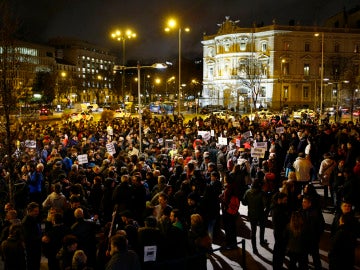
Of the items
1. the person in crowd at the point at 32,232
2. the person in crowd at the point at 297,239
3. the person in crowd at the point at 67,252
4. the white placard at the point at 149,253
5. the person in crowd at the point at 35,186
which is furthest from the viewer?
the person in crowd at the point at 35,186

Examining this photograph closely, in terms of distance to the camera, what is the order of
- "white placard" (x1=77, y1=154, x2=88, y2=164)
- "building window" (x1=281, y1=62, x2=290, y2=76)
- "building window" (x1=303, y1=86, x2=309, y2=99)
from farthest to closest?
"building window" (x1=303, y1=86, x2=309, y2=99) < "building window" (x1=281, y1=62, x2=290, y2=76) < "white placard" (x1=77, y1=154, x2=88, y2=164)

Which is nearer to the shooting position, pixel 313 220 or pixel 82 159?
pixel 313 220

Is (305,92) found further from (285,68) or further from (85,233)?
(85,233)

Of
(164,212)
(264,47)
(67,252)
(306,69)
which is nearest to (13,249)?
(67,252)

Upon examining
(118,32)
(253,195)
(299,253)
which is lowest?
(299,253)

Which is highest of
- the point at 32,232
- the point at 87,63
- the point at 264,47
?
the point at 87,63

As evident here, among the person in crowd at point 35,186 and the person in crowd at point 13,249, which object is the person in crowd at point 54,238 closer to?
the person in crowd at point 13,249

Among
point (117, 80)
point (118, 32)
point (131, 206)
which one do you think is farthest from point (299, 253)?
point (117, 80)

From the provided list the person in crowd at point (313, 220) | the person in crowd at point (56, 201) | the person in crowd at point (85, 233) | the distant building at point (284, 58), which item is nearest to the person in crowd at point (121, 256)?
the person in crowd at point (85, 233)

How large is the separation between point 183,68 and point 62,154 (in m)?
115

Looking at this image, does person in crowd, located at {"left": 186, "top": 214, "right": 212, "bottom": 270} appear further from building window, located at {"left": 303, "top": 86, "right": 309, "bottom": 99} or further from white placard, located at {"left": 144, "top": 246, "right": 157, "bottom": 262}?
building window, located at {"left": 303, "top": 86, "right": 309, "bottom": 99}

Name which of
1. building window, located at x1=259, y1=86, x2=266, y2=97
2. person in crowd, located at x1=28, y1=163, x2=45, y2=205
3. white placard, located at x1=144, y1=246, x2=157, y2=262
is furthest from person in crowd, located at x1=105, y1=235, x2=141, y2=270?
building window, located at x1=259, y1=86, x2=266, y2=97

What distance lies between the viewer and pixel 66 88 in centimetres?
9875

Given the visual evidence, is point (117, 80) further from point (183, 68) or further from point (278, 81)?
point (278, 81)
